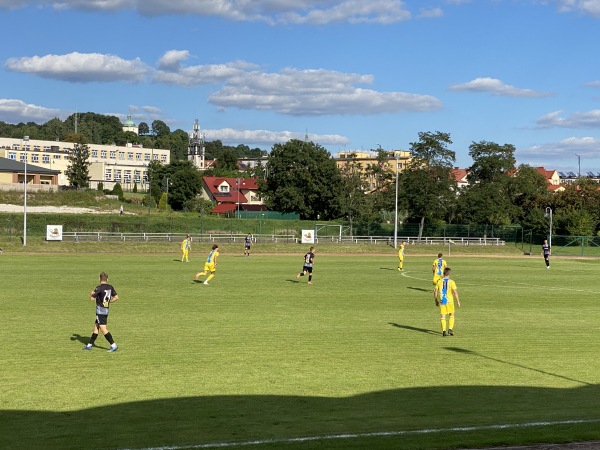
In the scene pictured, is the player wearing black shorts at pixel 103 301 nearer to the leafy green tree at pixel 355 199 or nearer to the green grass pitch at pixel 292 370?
the green grass pitch at pixel 292 370

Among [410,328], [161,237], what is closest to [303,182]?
[161,237]

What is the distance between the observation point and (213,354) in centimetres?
1816

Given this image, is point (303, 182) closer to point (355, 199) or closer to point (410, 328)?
point (355, 199)

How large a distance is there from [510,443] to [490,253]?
7061 cm

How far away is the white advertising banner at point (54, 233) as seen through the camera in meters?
64.7

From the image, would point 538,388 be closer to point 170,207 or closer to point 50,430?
point 50,430

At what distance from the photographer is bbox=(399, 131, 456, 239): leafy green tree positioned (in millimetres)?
88000

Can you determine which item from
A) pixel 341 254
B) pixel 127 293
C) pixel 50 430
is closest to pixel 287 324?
pixel 127 293

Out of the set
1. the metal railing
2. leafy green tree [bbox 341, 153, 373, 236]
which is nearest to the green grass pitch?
the metal railing

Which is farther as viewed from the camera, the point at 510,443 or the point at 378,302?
the point at 378,302

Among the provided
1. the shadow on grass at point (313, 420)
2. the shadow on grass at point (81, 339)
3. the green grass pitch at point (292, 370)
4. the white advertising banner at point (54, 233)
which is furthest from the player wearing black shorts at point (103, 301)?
the white advertising banner at point (54, 233)

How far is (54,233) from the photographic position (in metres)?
64.9

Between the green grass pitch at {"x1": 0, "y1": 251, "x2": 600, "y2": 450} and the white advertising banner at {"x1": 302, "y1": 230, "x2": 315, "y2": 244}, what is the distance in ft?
139

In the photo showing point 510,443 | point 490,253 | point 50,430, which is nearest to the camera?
point 510,443
